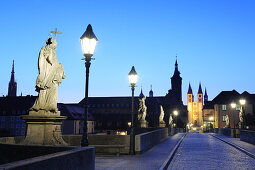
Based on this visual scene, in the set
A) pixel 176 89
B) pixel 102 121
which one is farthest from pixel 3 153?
pixel 176 89

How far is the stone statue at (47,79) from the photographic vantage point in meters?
9.23

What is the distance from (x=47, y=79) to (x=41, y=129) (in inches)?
63.9

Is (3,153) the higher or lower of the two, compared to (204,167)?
higher

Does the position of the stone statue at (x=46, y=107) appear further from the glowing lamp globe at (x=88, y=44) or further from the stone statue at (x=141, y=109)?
the stone statue at (x=141, y=109)

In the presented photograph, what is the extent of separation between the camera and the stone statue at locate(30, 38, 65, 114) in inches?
363

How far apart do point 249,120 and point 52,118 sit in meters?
67.9

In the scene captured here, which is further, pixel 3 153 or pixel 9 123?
pixel 9 123

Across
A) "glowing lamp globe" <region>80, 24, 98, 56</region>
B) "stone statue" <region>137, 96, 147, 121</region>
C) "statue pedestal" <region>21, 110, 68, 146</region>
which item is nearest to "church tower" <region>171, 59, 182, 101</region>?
"stone statue" <region>137, 96, 147, 121</region>

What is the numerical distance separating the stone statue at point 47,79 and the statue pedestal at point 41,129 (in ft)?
0.94

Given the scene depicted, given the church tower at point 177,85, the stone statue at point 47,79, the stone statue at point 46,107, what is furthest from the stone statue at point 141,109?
the church tower at point 177,85

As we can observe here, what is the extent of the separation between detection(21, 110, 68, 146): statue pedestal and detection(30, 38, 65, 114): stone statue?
0.29 metres

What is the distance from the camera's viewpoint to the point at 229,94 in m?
85.2

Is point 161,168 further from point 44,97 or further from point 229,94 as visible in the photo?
point 229,94

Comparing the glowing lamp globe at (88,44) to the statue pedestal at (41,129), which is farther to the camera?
the glowing lamp globe at (88,44)
